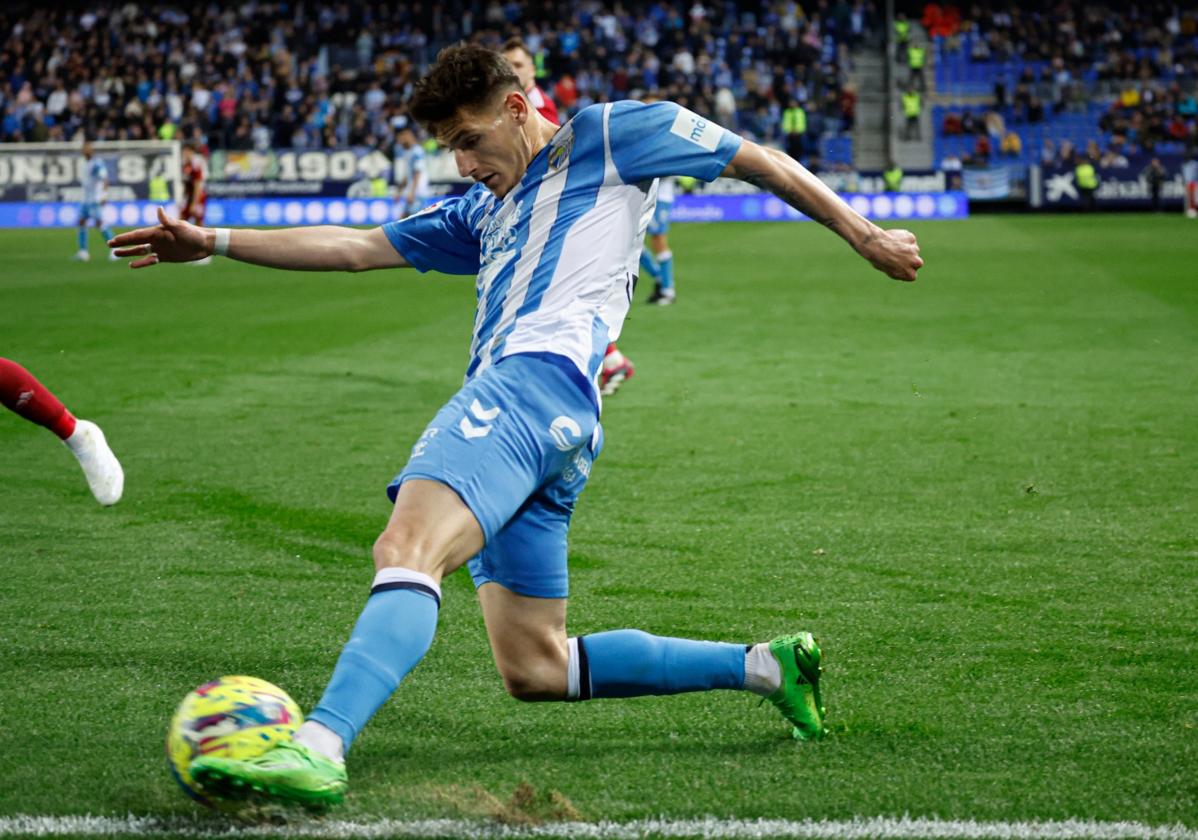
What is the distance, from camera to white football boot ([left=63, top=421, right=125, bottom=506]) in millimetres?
5812

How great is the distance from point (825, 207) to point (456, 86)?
35.8 inches

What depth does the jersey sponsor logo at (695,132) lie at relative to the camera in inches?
134

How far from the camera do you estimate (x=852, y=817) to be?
3109 millimetres

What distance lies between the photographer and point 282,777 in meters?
2.69

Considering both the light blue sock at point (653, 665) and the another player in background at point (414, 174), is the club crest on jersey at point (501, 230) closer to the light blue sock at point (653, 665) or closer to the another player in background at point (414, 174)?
the light blue sock at point (653, 665)

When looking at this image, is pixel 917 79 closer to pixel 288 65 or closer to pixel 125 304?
pixel 288 65

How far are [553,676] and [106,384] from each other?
26.7ft

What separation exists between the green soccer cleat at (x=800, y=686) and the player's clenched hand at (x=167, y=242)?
184cm

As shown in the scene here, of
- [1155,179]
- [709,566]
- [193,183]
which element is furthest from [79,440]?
[1155,179]

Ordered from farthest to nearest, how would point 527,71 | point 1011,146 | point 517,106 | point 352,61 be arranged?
1. point 352,61
2. point 1011,146
3. point 527,71
4. point 517,106

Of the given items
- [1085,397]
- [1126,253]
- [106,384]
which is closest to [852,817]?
[1085,397]

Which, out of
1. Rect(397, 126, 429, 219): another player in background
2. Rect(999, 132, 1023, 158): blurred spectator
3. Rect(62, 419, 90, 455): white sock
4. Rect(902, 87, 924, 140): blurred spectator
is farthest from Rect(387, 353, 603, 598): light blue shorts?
Rect(902, 87, 924, 140): blurred spectator

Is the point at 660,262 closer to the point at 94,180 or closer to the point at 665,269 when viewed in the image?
the point at 665,269

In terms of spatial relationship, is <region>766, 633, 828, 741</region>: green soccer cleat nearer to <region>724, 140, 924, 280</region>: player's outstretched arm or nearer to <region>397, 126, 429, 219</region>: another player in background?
<region>724, 140, 924, 280</region>: player's outstretched arm
